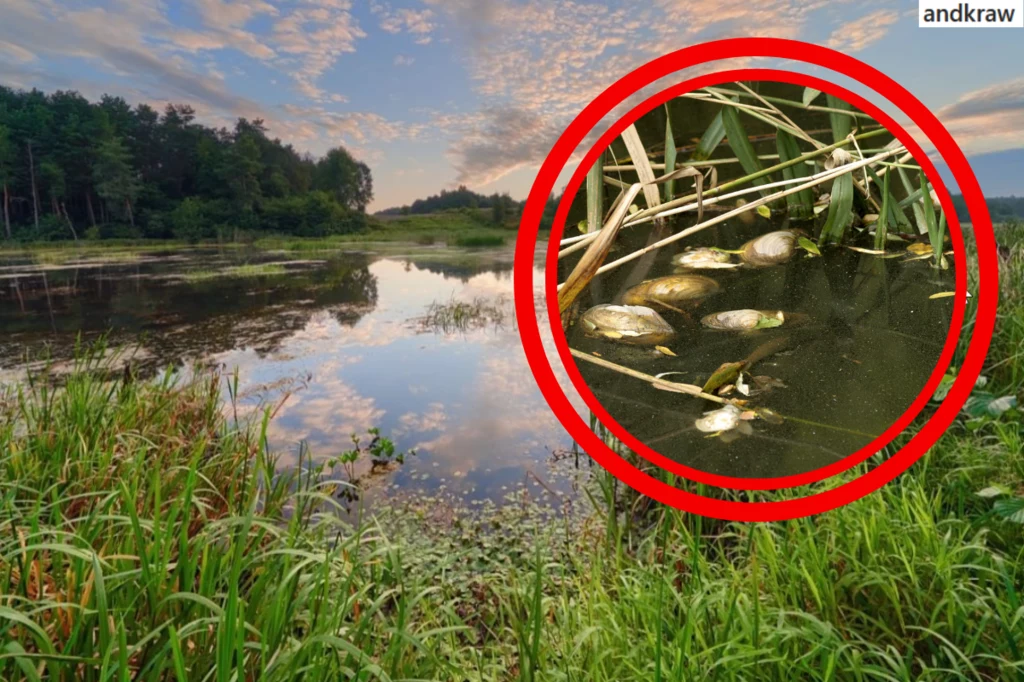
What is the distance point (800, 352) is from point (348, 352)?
4.72 metres

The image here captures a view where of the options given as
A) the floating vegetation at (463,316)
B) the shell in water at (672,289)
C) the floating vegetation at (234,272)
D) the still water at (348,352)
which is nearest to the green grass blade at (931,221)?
the shell in water at (672,289)

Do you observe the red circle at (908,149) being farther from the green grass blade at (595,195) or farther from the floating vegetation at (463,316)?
the floating vegetation at (463,316)

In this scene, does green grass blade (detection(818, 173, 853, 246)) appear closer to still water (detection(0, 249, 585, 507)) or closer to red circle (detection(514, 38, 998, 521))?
red circle (detection(514, 38, 998, 521))

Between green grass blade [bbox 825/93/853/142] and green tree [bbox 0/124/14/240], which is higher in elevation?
green tree [bbox 0/124/14/240]

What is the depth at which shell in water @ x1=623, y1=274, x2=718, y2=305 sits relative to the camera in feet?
1.60

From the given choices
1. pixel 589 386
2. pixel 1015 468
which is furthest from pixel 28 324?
pixel 1015 468

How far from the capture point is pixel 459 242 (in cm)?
1739

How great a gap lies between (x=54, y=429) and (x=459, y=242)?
16.0 metres

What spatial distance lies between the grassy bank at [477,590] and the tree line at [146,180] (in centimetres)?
Result: 2005

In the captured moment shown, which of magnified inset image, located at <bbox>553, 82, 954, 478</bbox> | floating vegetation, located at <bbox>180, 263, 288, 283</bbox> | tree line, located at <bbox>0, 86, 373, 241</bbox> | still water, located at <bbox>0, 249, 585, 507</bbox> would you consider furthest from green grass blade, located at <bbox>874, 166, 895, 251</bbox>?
tree line, located at <bbox>0, 86, 373, 241</bbox>

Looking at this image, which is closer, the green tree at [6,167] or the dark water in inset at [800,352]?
the dark water in inset at [800,352]

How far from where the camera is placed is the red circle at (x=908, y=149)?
1.69 feet

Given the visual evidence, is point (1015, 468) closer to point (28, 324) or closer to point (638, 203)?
point (638, 203)

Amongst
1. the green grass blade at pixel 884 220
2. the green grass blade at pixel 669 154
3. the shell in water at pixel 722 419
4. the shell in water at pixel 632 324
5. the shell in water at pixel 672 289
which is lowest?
the shell in water at pixel 722 419
